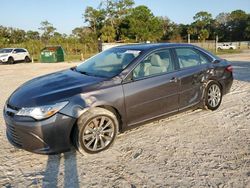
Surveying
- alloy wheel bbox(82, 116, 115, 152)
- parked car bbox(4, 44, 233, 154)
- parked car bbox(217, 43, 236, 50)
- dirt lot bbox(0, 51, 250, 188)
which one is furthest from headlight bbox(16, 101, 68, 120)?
parked car bbox(217, 43, 236, 50)

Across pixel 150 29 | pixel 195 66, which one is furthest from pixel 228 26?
pixel 195 66

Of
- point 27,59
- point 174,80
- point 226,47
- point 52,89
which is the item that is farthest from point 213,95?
point 226,47

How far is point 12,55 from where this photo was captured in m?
24.2

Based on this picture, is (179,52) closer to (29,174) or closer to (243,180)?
(243,180)

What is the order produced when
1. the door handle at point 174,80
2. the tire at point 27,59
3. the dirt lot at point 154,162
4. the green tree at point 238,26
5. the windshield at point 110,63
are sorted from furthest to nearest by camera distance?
1. the green tree at point 238,26
2. the tire at point 27,59
3. the door handle at point 174,80
4. the windshield at point 110,63
5. the dirt lot at point 154,162

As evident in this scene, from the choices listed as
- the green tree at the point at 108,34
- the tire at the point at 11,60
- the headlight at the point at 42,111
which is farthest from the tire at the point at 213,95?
the green tree at the point at 108,34

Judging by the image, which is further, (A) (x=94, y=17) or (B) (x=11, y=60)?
(A) (x=94, y=17)

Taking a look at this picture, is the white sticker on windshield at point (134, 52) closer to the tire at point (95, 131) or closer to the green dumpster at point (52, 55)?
the tire at point (95, 131)

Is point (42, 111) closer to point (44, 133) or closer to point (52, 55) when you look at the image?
point (44, 133)

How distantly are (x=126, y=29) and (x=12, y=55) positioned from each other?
38.7m

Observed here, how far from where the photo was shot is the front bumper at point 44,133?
3.54 m

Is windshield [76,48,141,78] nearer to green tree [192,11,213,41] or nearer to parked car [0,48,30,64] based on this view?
parked car [0,48,30,64]

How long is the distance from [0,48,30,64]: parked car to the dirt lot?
2104cm

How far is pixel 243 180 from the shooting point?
3.10 metres
